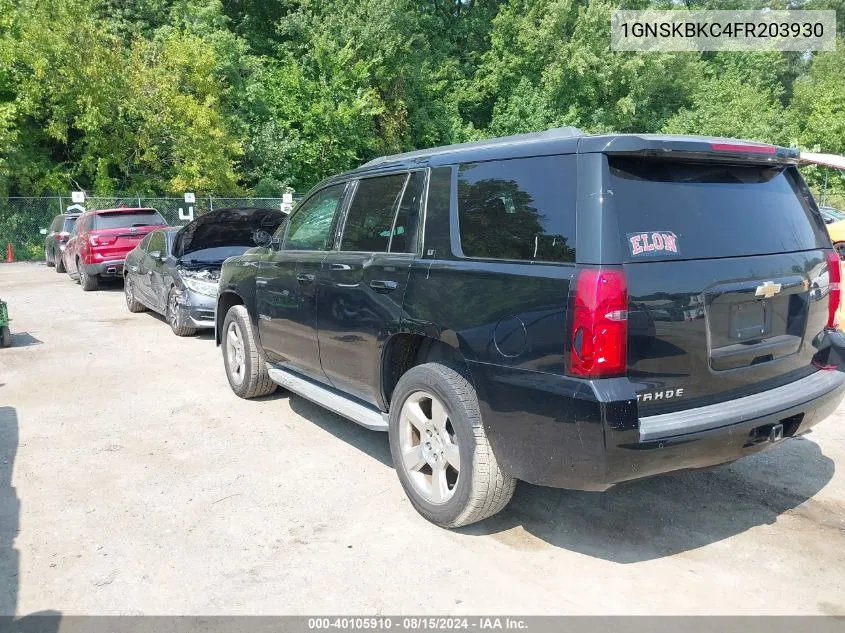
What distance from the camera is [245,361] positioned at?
21.0 feet

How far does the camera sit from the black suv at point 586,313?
3.17m

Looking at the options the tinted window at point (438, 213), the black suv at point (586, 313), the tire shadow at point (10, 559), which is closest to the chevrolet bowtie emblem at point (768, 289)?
the black suv at point (586, 313)

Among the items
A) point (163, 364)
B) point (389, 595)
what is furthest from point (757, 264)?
point (163, 364)

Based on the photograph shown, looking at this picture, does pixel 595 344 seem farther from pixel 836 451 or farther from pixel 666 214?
pixel 836 451

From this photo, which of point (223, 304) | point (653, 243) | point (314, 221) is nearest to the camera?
point (653, 243)

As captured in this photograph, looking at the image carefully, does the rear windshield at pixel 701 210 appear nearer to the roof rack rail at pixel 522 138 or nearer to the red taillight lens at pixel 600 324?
the red taillight lens at pixel 600 324

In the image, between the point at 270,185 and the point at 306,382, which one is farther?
the point at 270,185

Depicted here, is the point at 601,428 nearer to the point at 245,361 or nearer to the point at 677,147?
the point at 677,147

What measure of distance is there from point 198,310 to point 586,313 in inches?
293

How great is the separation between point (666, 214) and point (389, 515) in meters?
2.28

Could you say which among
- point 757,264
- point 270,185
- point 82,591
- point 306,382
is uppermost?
point 270,185

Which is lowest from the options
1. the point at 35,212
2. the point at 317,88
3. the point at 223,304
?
the point at 223,304

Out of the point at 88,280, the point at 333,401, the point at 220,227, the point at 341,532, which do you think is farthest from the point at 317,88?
the point at 341,532

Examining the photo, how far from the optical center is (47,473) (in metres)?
4.91
